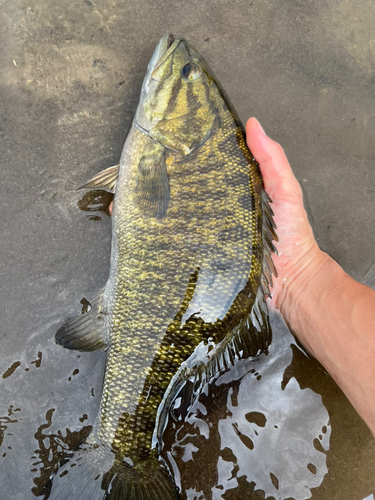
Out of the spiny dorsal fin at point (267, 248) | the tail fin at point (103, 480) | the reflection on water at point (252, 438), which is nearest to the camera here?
the tail fin at point (103, 480)

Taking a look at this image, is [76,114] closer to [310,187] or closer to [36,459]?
[310,187]

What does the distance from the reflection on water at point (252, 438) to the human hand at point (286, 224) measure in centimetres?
55

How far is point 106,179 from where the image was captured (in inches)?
102

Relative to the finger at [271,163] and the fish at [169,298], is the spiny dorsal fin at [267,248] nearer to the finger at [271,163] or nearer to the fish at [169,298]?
Answer: the fish at [169,298]

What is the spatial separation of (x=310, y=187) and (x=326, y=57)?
112 cm

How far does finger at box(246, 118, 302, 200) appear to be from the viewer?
250 centimetres

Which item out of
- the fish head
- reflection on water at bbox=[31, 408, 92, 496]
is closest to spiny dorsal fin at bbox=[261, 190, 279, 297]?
the fish head

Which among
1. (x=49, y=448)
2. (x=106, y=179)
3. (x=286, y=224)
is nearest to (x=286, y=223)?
(x=286, y=224)

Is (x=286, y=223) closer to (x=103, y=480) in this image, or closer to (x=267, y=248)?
(x=267, y=248)

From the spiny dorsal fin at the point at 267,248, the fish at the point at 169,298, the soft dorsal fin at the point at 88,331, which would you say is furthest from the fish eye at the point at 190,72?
the soft dorsal fin at the point at 88,331

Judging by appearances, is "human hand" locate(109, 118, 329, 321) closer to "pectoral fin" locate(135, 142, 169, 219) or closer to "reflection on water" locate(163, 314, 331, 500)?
"pectoral fin" locate(135, 142, 169, 219)

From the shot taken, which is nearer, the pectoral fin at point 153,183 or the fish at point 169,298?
the fish at point 169,298

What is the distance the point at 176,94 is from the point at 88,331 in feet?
5.58

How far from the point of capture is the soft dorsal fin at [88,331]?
2.36 metres
